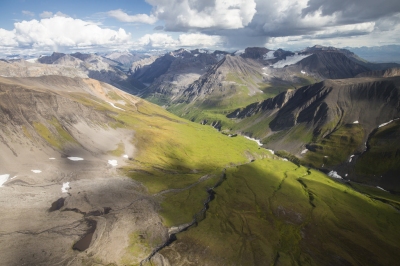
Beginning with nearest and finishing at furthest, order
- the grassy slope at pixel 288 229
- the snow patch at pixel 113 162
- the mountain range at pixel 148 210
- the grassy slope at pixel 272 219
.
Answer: the mountain range at pixel 148 210, the grassy slope at pixel 288 229, the grassy slope at pixel 272 219, the snow patch at pixel 113 162

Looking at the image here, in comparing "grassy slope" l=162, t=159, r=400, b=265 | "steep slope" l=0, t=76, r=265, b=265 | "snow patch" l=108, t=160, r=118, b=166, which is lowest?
"grassy slope" l=162, t=159, r=400, b=265

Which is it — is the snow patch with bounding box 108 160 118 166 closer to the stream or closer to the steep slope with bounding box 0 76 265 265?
the steep slope with bounding box 0 76 265 265

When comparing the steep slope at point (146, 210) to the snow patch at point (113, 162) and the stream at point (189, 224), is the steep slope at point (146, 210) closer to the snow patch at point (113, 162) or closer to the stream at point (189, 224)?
the stream at point (189, 224)

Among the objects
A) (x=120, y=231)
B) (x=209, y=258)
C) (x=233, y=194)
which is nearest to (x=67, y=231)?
(x=120, y=231)

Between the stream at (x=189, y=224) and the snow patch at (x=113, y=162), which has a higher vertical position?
the snow patch at (x=113, y=162)

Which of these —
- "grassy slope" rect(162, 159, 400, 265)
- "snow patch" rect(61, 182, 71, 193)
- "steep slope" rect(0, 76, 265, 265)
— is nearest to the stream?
"steep slope" rect(0, 76, 265, 265)

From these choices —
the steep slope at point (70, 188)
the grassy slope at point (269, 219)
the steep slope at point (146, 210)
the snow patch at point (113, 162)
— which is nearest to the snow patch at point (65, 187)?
the steep slope at point (70, 188)

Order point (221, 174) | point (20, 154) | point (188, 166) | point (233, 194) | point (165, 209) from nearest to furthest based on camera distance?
point (165, 209) < point (20, 154) < point (233, 194) < point (221, 174) < point (188, 166)

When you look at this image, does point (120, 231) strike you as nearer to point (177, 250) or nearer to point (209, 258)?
point (177, 250)
